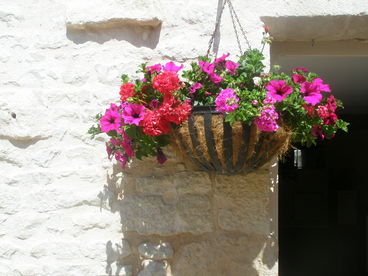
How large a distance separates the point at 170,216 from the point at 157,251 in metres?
0.17

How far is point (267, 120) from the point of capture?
154 centimetres

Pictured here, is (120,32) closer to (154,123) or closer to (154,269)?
(154,123)

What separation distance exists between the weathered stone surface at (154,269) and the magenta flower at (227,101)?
2.67ft

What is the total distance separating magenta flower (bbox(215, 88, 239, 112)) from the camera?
1562 mm

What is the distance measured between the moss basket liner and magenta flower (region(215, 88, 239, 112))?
0.04 metres

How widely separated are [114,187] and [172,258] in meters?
0.42

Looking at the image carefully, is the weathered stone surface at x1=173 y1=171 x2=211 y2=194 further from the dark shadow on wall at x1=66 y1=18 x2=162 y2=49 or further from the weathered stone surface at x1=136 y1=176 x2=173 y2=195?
the dark shadow on wall at x1=66 y1=18 x2=162 y2=49

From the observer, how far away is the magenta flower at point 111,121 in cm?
170

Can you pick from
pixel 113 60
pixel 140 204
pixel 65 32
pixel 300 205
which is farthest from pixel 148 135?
pixel 300 205

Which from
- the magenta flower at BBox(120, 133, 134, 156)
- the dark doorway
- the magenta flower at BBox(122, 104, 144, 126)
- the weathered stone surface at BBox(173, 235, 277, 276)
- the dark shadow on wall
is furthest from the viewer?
the dark doorway

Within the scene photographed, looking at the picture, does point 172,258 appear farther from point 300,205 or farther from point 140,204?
point 300,205

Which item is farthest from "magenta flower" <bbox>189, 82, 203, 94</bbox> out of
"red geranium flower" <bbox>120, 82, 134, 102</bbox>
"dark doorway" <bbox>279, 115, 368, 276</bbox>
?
"dark doorway" <bbox>279, 115, 368, 276</bbox>

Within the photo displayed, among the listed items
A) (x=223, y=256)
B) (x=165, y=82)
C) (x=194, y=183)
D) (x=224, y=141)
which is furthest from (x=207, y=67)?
(x=223, y=256)

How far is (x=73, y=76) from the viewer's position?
7.04 ft
